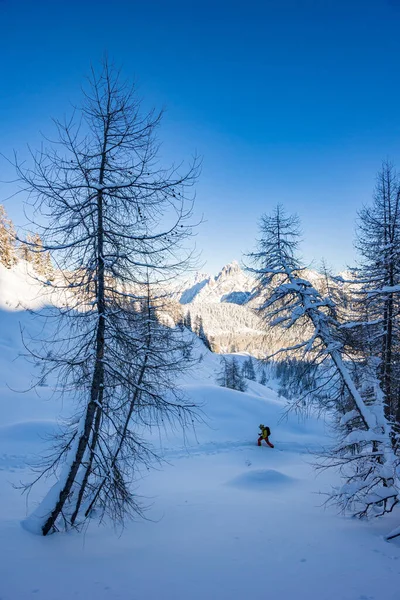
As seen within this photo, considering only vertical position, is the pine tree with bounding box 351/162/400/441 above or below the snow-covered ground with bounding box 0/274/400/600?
above

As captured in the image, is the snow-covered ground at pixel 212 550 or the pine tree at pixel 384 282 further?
the pine tree at pixel 384 282

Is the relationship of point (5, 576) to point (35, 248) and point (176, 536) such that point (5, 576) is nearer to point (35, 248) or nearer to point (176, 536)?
point (176, 536)

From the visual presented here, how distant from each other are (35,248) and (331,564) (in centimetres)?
717

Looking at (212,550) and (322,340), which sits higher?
(322,340)

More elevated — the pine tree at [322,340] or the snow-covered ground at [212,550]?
the pine tree at [322,340]

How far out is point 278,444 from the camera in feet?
60.8

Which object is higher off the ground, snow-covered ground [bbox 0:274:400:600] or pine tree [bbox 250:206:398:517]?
pine tree [bbox 250:206:398:517]

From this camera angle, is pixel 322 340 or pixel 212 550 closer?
pixel 212 550

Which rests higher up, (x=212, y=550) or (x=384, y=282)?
(x=384, y=282)

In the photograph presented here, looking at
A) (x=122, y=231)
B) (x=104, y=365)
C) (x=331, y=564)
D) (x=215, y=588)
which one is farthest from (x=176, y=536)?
(x=122, y=231)

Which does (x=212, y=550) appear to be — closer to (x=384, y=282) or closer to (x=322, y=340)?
(x=322, y=340)

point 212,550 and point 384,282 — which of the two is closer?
point 212,550

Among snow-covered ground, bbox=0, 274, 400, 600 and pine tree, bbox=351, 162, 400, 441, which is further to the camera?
pine tree, bbox=351, 162, 400, 441

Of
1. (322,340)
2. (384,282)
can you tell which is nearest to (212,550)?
(322,340)
